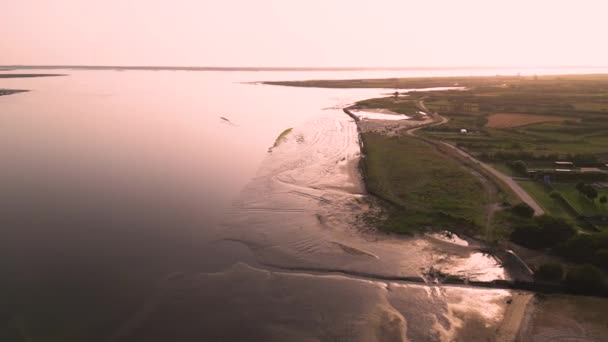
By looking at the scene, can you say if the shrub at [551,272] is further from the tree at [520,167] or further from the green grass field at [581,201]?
the tree at [520,167]

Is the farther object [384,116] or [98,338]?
[384,116]

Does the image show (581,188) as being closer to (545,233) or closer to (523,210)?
(523,210)

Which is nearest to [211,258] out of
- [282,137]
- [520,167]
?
[520,167]

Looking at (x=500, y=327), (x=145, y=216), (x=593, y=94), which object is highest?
(x=593, y=94)

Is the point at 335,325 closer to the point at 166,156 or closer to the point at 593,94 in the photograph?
the point at 166,156

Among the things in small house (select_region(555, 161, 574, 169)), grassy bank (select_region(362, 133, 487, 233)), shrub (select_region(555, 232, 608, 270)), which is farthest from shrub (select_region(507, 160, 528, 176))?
shrub (select_region(555, 232, 608, 270))

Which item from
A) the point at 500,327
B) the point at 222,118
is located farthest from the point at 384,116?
the point at 500,327

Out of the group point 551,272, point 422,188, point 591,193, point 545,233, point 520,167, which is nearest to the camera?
point 551,272

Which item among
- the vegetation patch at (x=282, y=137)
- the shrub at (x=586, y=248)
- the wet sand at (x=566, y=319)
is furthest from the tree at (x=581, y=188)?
the vegetation patch at (x=282, y=137)
